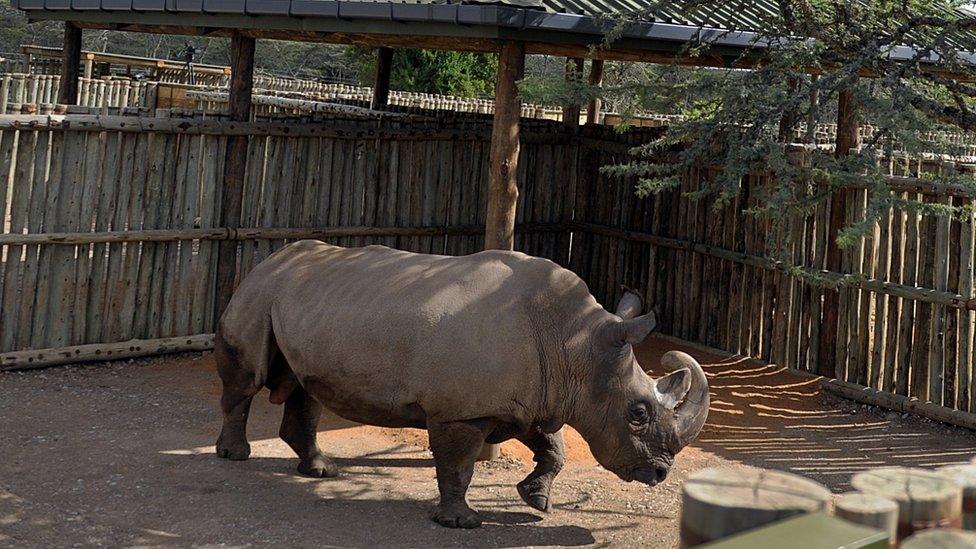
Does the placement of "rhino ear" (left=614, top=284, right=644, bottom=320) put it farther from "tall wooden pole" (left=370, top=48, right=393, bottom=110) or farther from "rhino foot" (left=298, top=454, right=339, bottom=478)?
"tall wooden pole" (left=370, top=48, right=393, bottom=110)

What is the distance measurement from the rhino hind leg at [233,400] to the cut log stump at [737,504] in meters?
6.02

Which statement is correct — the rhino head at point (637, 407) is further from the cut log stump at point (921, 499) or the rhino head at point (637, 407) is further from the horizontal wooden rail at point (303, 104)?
the horizontal wooden rail at point (303, 104)

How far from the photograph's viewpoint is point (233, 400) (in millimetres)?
8344

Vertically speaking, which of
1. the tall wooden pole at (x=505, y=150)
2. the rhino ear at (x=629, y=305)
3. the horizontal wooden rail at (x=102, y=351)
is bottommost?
the horizontal wooden rail at (x=102, y=351)

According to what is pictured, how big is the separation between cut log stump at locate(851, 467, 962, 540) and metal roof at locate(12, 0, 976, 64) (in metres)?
6.42

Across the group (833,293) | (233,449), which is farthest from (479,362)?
(833,293)

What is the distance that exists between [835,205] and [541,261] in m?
4.92

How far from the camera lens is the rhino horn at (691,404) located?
7094mm

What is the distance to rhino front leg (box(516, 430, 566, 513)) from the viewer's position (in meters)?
7.80

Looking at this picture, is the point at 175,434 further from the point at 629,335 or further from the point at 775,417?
the point at 775,417

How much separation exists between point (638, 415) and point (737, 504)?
476cm

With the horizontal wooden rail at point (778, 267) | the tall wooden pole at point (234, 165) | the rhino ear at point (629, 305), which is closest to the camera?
the rhino ear at point (629, 305)

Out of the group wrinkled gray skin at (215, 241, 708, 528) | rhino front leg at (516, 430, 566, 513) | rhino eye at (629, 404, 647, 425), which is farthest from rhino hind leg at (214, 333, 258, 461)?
rhino eye at (629, 404, 647, 425)

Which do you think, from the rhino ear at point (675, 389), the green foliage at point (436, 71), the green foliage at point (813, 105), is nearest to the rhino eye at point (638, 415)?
the rhino ear at point (675, 389)
